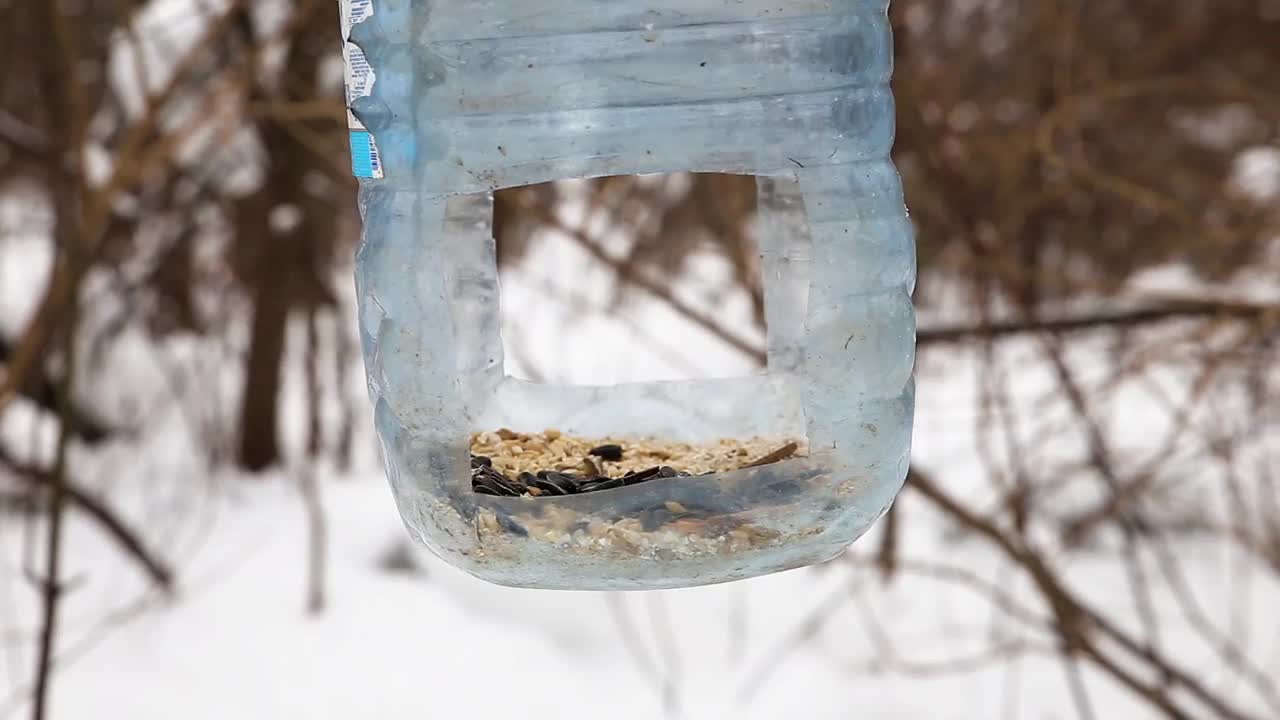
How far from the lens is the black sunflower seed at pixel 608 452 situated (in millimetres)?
1146

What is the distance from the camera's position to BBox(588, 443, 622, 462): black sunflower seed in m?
1.15

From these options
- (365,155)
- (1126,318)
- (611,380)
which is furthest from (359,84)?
(611,380)

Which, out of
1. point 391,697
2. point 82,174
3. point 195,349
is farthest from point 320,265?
point 82,174

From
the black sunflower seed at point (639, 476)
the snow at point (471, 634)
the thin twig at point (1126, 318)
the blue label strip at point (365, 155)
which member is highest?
the blue label strip at point (365, 155)

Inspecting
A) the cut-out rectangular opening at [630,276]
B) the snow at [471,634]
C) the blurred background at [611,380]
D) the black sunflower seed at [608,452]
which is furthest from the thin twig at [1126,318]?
the black sunflower seed at [608,452]

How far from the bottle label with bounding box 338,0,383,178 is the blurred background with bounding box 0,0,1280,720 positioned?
114 cm

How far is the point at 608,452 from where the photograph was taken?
3.80ft

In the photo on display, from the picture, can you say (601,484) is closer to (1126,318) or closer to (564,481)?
(564,481)

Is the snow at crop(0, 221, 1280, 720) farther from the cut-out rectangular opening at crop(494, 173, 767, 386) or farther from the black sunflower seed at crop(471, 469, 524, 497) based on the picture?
the black sunflower seed at crop(471, 469, 524, 497)

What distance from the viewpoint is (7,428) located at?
182 inches

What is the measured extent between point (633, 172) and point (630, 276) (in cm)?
128

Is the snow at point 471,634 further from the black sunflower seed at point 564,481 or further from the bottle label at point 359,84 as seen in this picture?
the bottle label at point 359,84

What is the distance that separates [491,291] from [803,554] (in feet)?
1.49

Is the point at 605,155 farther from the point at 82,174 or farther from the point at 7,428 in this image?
the point at 7,428
